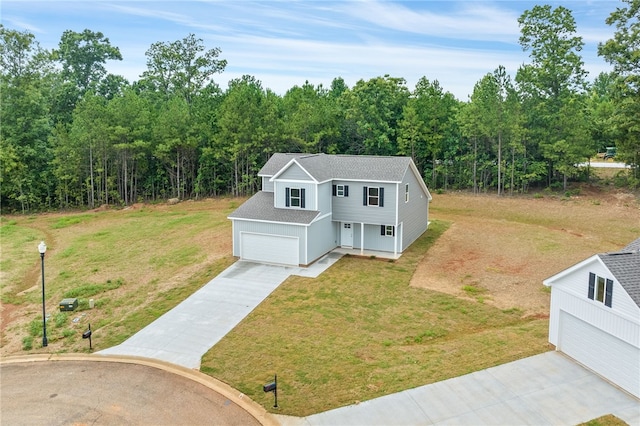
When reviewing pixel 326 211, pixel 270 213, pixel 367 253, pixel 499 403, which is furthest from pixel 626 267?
pixel 270 213

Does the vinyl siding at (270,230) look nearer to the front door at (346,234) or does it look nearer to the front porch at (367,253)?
the front porch at (367,253)

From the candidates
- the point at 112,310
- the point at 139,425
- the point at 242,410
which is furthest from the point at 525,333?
the point at 112,310

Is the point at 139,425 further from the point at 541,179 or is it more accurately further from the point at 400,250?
the point at 541,179

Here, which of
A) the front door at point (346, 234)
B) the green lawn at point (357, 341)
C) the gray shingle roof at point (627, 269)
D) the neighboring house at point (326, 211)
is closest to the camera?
the gray shingle roof at point (627, 269)

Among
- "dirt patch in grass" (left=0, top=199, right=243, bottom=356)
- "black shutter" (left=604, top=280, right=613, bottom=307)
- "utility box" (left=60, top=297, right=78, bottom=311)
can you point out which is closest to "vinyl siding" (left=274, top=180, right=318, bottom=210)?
"dirt patch in grass" (left=0, top=199, right=243, bottom=356)

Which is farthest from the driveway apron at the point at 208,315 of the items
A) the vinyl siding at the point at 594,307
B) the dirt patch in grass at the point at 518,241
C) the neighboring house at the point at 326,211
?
the vinyl siding at the point at 594,307
